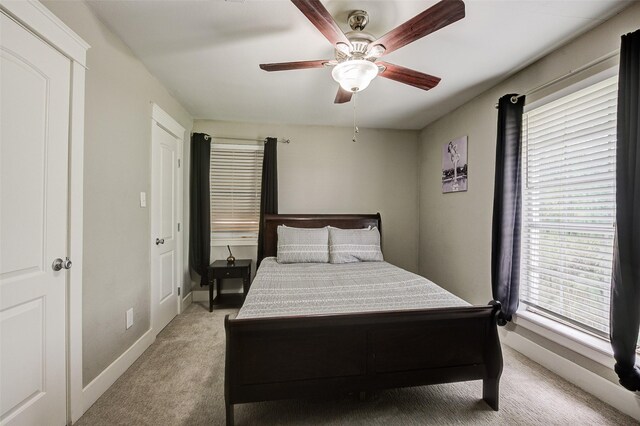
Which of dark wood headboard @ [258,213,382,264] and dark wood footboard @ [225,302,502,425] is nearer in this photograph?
dark wood footboard @ [225,302,502,425]

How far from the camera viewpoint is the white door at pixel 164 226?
2.58 meters

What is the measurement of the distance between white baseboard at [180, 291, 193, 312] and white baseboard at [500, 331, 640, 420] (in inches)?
139

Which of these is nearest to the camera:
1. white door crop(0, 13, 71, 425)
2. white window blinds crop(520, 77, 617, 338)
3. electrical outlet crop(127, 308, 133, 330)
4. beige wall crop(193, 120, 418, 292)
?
white door crop(0, 13, 71, 425)

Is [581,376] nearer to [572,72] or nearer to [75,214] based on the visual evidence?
[572,72]

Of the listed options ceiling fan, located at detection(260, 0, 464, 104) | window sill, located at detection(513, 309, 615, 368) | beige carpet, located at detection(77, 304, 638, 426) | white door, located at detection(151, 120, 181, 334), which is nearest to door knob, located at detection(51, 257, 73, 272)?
beige carpet, located at detection(77, 304, 638, 426)

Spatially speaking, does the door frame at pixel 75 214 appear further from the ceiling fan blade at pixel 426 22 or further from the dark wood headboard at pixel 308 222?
the dark wood headboard at pixel 308 222

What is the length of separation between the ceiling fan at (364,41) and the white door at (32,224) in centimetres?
119

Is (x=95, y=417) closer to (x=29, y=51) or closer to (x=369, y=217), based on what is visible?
(x=29, y=51)

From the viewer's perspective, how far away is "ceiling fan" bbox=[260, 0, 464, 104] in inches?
50.0

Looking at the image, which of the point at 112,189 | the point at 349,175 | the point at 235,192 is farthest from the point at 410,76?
the point at 235,192

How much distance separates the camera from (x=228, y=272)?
10.8 ft

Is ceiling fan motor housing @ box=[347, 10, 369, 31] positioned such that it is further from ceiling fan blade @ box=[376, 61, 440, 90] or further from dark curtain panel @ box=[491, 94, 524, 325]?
dark curtain panel @ box=[491, 94, 524, 325]

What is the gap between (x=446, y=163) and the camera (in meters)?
3.36

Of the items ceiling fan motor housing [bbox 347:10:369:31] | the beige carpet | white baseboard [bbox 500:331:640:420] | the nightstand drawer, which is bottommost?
the beige carpet
